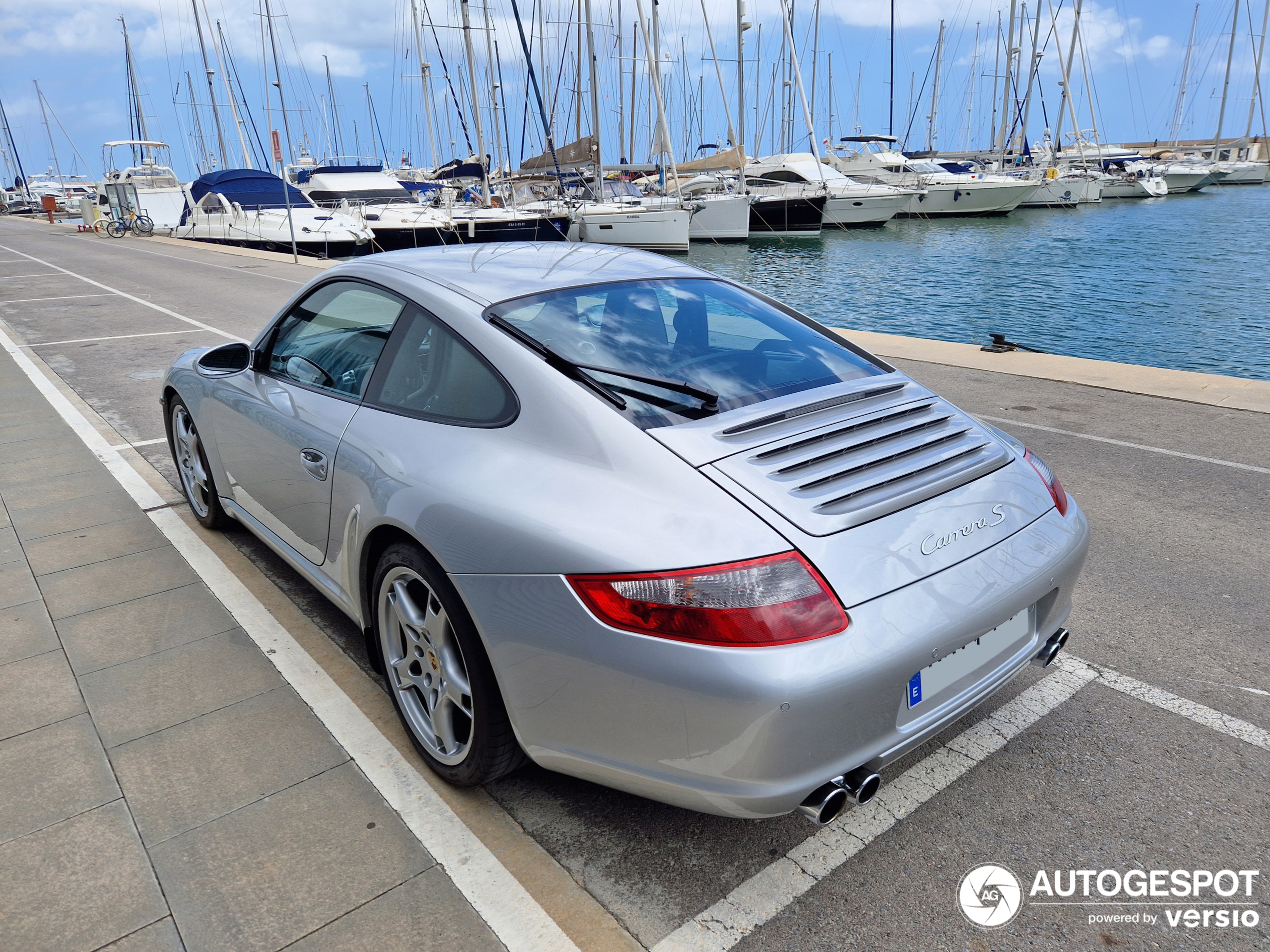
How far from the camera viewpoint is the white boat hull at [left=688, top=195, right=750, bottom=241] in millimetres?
38375

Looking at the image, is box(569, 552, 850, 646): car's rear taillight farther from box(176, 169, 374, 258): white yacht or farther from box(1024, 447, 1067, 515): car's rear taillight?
box(176, 169, 374, 258): white yacht

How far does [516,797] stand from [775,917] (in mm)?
877

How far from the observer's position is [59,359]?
10.2 meters

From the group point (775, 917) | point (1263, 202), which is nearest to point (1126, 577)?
point (775, 917)

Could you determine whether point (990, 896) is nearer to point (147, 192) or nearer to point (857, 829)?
point (857, 829)

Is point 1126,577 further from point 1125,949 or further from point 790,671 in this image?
point 790,671

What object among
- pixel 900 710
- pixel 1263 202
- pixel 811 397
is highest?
pixel 811 397

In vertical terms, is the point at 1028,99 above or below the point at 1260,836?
above

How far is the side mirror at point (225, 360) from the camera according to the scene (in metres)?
3.94

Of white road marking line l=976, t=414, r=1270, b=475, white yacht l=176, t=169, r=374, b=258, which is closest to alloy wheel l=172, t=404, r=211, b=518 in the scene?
white road marking line l=976, t=414, r=1270, b=475

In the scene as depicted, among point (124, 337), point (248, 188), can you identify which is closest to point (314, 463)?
point (124, 337)

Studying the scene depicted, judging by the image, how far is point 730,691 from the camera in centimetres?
193

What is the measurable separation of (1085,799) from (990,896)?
0.55 m

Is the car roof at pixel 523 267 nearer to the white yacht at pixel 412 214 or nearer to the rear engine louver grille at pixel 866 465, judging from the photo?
the rear engine louver grille at pixel 866 465
